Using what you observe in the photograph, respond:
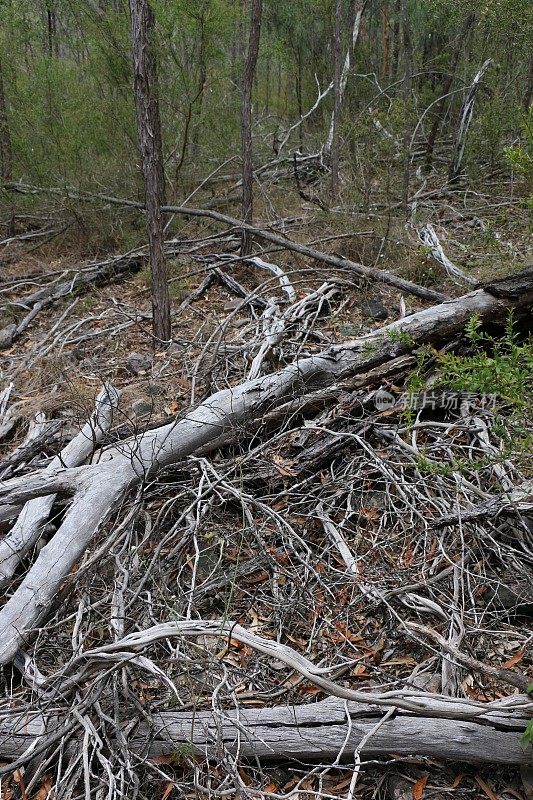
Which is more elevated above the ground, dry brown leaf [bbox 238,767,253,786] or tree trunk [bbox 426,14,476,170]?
tree trunk [bbox 426,14,476,170]

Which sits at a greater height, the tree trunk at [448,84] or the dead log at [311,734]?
the tree trunk at [448,84]

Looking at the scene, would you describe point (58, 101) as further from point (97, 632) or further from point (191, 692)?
point (191, 692)

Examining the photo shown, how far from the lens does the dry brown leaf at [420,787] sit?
208 centimetres

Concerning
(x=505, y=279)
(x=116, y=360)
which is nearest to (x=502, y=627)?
(x=505, y=279)

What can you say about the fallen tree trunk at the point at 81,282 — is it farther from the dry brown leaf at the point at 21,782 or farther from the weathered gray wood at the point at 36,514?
the dry brown leaf at the point at 21,782

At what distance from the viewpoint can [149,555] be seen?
3.02m

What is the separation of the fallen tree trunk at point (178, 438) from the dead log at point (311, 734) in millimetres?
481

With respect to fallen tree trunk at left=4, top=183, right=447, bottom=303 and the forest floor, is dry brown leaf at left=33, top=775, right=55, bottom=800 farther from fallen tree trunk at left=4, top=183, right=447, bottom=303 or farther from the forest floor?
fallen tree trunk at left=4, top=183, right=447, bottom=303

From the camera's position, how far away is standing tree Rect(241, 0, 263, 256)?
5.94 meters

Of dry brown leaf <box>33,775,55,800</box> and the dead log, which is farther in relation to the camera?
dry brown leaf <box>33,775,55,800</box>

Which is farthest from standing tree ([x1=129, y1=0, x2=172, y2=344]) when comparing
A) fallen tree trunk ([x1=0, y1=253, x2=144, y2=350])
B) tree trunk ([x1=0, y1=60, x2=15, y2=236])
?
tree trunk ([x1=0, y1=60, x2=15, y2=236])

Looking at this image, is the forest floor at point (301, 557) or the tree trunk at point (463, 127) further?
the tree trunk at point (463, 127)

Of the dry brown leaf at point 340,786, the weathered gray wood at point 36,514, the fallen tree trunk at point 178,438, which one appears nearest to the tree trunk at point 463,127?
the fallen tree trunk at point 178,438

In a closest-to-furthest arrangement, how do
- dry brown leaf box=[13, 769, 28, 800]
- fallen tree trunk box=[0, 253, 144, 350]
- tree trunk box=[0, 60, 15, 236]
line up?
Result: dry brown leaf box=[13, 769, 28, 800], fallen tree trunk box=[0, 253, 144, 350], tree trunk box=[0, 60, 15, 236]
